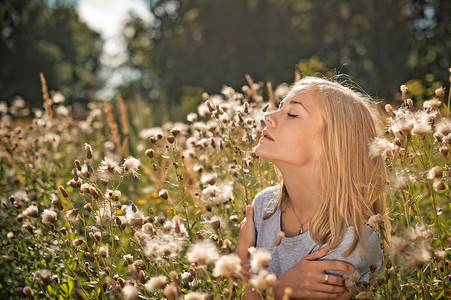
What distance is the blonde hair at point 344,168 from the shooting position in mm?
2121

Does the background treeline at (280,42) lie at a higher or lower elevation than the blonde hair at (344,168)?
higher

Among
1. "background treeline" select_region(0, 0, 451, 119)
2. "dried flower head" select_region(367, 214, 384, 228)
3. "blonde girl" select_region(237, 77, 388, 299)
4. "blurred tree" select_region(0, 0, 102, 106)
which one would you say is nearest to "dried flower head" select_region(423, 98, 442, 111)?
"blonde girl" select_region(237, 77, 388, 299)

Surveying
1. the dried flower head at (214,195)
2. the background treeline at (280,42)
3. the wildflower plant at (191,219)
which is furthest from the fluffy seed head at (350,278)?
the background treeline at (280,42)

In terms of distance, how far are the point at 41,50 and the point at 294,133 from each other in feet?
108

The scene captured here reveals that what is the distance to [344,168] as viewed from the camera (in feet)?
7.28

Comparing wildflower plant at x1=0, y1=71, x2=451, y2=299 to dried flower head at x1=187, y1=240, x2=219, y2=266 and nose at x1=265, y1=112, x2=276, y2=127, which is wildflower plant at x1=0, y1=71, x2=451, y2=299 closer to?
dried flower head at x1=187, y1=240, x2=219, y2=266

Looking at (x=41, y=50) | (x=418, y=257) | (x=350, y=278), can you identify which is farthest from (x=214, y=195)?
(x=41, y=50)

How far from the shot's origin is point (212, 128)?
321 centimetres

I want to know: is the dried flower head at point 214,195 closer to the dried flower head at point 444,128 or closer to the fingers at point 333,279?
the fingers at point 333,279

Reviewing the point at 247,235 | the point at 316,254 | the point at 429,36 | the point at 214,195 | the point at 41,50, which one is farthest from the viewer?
the point at 41,50

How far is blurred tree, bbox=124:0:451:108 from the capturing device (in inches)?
938

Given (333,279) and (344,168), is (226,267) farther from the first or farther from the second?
(344,168)

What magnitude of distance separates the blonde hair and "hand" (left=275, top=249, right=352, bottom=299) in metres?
0.14

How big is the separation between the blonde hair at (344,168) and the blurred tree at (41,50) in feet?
82.4
